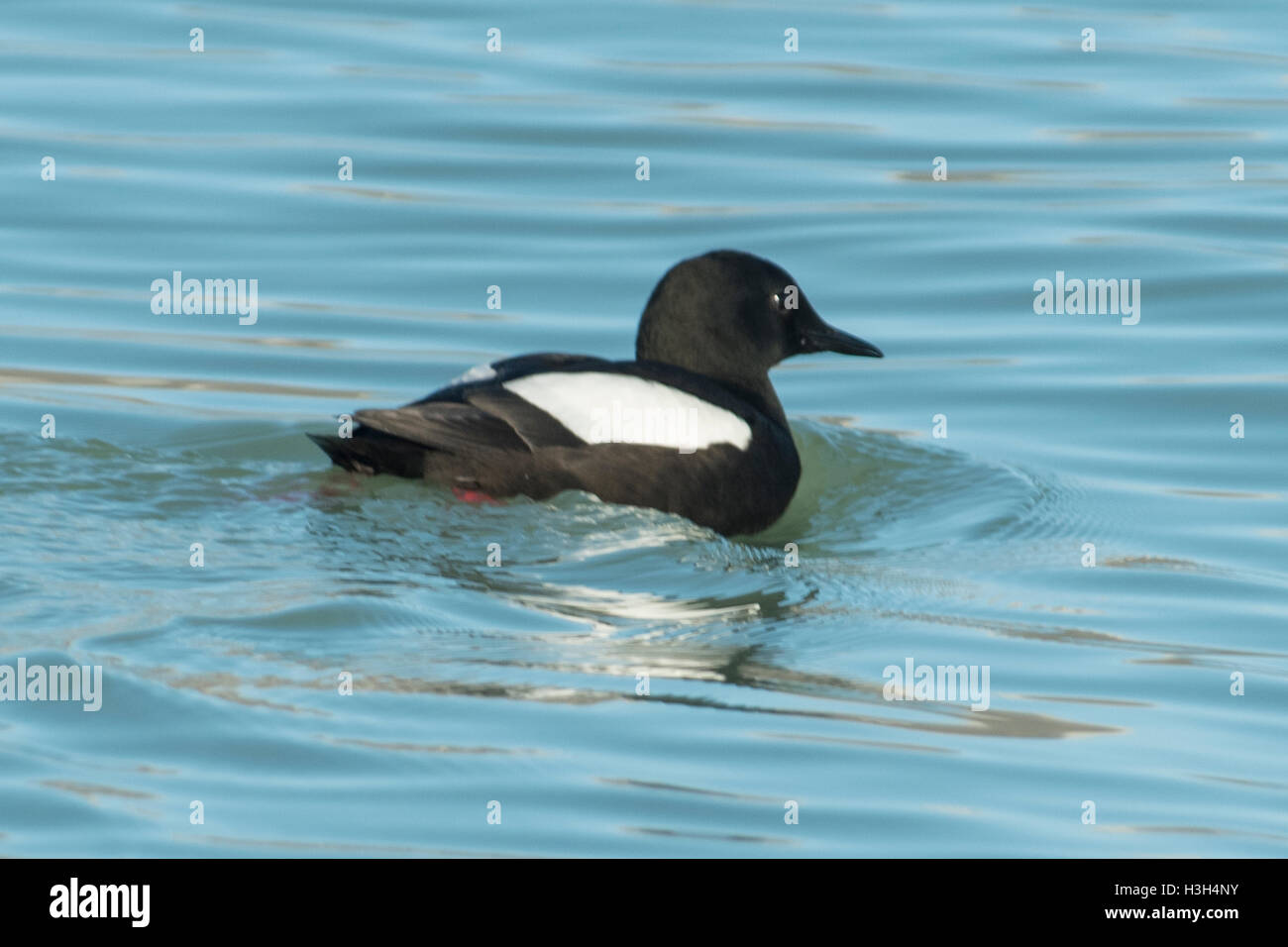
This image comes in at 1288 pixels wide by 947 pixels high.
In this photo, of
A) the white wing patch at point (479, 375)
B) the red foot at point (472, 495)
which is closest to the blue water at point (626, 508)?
the red foot at point (472, 495)

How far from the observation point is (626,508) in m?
6.96

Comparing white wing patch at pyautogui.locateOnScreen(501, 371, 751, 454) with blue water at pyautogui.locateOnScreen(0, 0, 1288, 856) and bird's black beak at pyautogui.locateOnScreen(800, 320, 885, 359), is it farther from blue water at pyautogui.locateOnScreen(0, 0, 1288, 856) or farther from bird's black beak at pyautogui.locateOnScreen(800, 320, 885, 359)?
bird's black beak at pyautogui.locateOnScreen(800, 320, 885, 359)

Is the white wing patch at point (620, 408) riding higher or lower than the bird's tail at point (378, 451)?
higher

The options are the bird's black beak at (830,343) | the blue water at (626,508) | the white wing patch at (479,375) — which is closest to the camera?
the blue water at (626,508)

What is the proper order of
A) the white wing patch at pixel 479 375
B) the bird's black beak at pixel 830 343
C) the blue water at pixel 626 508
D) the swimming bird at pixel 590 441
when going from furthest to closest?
the bird's black beak at pixel 830 343, the white wing patch at pixel 479 375, the swimming bird at pixel 590 441, the blue water at pixel 626 508

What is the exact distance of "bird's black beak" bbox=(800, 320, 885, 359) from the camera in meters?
7.99

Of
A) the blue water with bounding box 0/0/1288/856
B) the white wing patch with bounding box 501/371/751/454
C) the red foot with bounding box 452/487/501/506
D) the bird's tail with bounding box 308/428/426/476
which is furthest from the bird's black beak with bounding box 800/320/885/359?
the bird's tail with bounding box 308/428/426/476

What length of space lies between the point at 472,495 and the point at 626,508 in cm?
52

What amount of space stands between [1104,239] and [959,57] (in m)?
3.89

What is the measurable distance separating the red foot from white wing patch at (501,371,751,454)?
35cm

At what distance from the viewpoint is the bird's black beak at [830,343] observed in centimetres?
799

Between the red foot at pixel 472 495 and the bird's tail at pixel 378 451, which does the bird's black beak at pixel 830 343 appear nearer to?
the red foot at pixel 472 495

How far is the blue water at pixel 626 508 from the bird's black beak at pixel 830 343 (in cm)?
52

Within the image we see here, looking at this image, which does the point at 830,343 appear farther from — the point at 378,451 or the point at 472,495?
the point at 378,451
